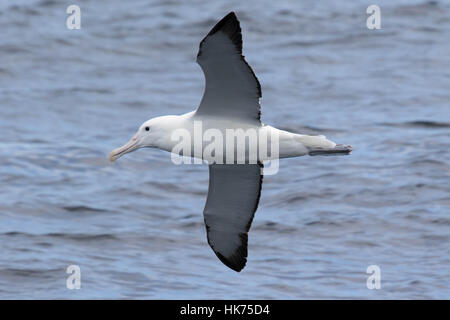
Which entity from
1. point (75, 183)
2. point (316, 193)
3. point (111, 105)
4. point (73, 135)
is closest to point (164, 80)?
point (111, 105)

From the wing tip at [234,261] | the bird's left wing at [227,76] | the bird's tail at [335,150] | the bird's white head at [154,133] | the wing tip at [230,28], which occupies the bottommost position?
the wing tip at [234,261]

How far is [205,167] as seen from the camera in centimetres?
1631

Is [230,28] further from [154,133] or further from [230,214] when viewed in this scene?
[230,214]

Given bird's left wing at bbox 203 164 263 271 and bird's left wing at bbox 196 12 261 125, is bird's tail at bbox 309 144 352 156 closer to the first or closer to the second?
bird's left wing at bbox 196 12 261 125

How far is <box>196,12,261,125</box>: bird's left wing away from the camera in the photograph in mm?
8250

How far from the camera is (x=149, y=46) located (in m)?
24.6

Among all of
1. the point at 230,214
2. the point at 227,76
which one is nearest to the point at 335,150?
the point at 227,76

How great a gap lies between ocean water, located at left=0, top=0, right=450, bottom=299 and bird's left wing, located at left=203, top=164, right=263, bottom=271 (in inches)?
60.3

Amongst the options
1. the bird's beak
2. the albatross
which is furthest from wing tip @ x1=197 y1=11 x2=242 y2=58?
the bird's beak

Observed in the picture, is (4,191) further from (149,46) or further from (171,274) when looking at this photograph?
(149,46)

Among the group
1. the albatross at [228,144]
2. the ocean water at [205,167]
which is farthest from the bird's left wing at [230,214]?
the ocean water at [205,167]

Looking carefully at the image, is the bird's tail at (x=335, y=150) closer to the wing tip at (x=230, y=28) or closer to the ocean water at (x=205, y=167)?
the wing tip at (x=230, y=28)

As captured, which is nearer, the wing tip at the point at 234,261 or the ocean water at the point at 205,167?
the wing tip at the point at 234,261

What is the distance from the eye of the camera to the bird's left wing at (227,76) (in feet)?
27.1
